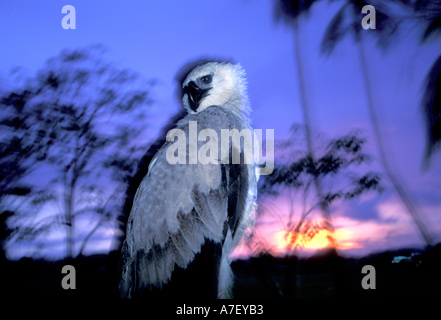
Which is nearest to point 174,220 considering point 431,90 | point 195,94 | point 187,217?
point 187,217

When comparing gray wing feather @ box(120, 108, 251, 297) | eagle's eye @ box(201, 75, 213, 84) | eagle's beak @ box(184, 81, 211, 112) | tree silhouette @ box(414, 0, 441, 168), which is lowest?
gray wing feather @ box(120, 108, 251, 297)

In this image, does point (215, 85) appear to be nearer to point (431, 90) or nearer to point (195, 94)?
point (195, 94)

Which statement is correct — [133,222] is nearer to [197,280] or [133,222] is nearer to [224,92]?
[197,280]

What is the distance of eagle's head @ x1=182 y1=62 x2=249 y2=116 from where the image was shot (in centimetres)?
264

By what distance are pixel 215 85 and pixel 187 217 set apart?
123cm

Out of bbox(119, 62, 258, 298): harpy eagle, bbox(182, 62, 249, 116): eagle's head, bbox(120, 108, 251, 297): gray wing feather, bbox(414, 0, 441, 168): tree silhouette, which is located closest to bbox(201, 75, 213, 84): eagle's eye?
bbox(182, 62, 249, 116): eagle's head

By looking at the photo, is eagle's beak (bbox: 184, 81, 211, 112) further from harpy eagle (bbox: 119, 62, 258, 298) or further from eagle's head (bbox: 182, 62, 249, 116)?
harpy eagle (bbox: 119, 62, 258, 298)

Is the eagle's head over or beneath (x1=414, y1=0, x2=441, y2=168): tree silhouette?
beneath

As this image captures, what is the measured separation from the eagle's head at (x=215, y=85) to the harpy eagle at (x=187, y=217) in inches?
26.6

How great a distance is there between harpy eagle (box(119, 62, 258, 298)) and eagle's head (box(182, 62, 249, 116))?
675 mm

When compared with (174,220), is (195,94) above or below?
above

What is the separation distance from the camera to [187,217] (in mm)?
1840

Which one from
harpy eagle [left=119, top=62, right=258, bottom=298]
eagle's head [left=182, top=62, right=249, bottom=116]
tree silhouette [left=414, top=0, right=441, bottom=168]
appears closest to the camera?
harpy eagle [left=119, top=62, right=258, bottom=298]
